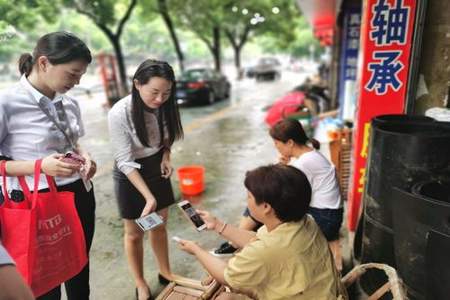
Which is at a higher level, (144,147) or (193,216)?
(144,147)

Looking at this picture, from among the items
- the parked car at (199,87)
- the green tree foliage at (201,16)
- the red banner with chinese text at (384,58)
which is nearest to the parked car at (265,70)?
the green tree foliage at (201,16)

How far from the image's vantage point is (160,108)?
87.6 inches

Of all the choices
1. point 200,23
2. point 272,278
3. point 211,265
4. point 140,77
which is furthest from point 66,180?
point 200,23

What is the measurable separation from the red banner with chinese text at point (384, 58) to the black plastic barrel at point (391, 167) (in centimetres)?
34

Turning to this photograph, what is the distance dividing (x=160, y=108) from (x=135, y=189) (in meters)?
0.55

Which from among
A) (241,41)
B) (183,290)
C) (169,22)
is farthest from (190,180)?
(241,41)

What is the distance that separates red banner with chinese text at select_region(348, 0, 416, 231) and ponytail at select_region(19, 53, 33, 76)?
227 centimetres

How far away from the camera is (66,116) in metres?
1.87

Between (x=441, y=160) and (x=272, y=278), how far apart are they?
1.25 metres

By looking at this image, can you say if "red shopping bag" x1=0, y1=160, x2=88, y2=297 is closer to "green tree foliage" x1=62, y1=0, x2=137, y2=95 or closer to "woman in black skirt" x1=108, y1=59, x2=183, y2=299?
"woman in black skirt" x1=108, y1=59, x2=183, y2=299

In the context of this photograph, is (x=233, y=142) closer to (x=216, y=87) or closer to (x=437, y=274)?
(x=437, y=274)

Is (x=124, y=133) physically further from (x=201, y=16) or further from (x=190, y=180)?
(x=201, y=16)

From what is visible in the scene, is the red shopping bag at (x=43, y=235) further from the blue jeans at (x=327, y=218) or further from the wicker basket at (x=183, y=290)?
the blue jeans at (x=327, y=218)

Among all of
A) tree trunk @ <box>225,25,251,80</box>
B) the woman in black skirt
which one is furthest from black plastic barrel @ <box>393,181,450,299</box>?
tree trunk @ <box>225,25,251,80</box>
